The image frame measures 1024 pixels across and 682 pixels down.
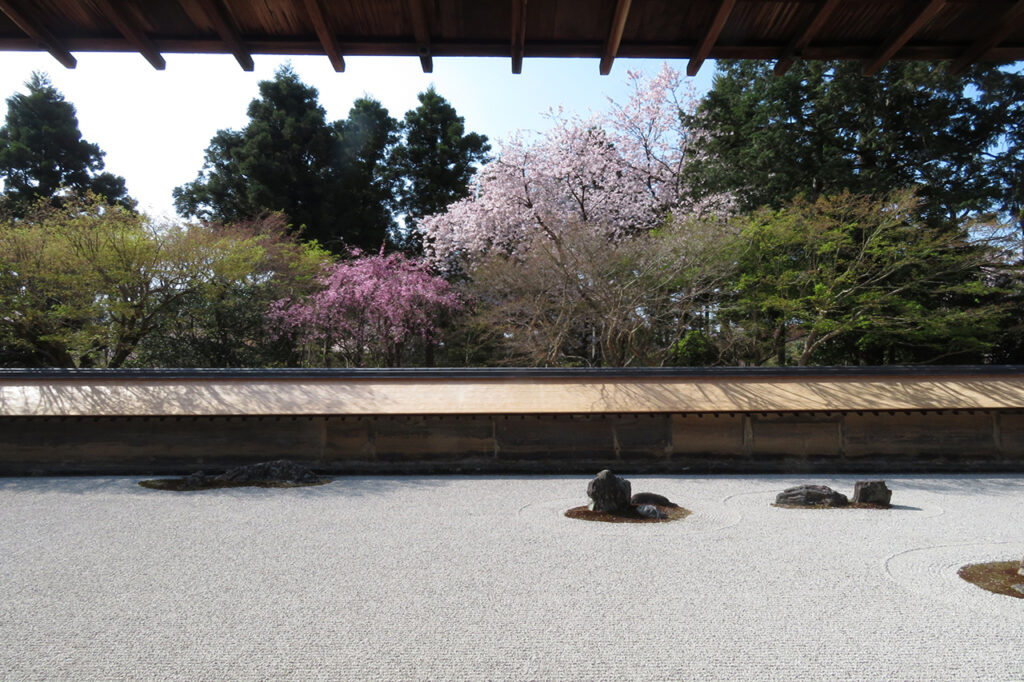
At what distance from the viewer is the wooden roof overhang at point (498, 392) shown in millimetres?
8219

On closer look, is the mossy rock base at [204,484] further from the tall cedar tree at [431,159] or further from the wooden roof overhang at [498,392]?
the tall cedar tree at [431,159]

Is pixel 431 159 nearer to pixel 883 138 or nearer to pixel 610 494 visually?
pixel 883 138

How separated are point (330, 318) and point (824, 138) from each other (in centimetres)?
1381

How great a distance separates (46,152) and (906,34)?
31.3m

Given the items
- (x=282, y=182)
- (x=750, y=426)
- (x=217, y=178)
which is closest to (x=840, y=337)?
(x=750, y=426)

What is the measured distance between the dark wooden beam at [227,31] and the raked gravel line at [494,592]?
9.03 feet

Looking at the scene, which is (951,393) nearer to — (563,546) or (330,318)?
(563,546)

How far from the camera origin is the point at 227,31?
267 centimetres

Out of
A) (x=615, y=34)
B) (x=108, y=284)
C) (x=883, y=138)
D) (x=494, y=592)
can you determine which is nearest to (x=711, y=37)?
(x=615, y=34)

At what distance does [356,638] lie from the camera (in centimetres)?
321

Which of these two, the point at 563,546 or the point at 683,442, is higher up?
the point at 683,442

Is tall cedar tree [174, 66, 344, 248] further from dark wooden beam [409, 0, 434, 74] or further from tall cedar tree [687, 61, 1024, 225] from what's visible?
dark wooden beam [409, 0, 434, 74]

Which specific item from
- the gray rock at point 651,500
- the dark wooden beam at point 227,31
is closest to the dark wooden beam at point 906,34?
the dark wooden beam at point 227,31

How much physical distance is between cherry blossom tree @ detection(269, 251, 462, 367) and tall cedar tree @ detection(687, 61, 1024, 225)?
8769mm
